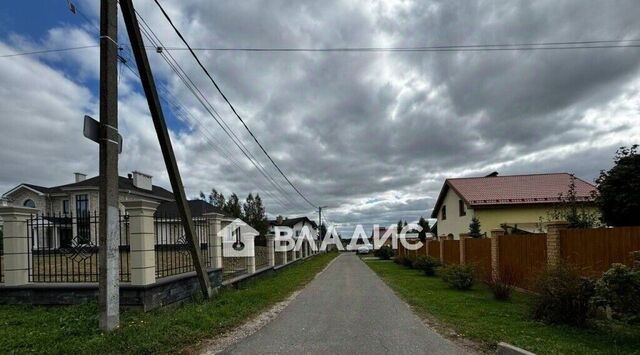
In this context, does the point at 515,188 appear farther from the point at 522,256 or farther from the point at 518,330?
the point at 518,330

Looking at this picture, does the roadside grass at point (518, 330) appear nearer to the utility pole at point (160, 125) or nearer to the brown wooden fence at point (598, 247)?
the brown wooden fence at point (598, 247)

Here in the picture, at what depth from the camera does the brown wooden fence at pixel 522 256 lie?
12248 mm

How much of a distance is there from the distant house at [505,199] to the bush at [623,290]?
66.0ft

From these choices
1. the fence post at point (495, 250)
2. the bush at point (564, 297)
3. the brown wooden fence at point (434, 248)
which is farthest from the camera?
the brown wooden fence at point (434, 248)

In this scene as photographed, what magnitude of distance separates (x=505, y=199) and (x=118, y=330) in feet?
83.9

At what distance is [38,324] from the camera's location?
783 cm

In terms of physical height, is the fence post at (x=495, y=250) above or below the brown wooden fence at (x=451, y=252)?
above

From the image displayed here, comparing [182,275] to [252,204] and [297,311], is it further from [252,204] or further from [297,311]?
[252,204]

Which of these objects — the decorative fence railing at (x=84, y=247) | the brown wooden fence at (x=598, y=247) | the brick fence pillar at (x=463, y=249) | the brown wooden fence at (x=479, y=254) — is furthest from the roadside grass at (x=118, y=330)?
the brick fence pillar at (x=463, y=249)

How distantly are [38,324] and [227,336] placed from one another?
10.4ft

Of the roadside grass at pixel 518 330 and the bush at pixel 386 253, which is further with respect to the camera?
the bush at pixel 386 253

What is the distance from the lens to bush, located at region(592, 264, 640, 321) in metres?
6.42

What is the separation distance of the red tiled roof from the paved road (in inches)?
735

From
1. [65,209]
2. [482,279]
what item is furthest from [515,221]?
[65,209]
